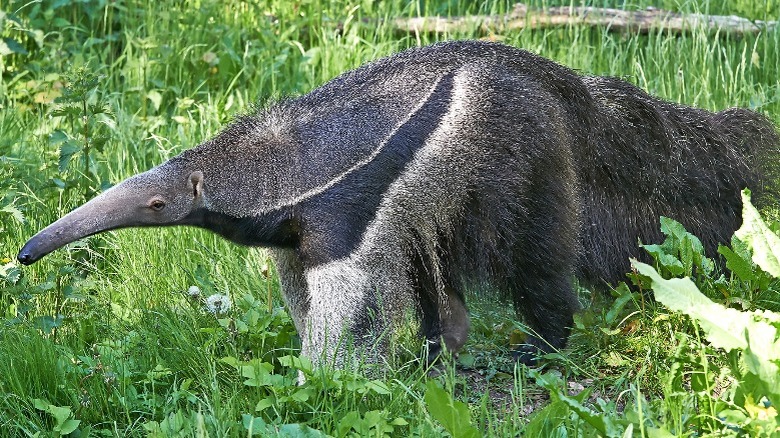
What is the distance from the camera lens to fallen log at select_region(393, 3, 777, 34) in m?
8.11

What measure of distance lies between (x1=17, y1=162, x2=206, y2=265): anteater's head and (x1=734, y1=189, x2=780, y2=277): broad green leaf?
2329 millimetres

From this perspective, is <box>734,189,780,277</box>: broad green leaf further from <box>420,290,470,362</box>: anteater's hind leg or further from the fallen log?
the fallen log

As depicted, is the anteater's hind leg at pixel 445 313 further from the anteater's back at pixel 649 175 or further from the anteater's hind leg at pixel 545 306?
the anteater's back at pixel 649 175

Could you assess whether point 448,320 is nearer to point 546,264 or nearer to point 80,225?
point 546,264

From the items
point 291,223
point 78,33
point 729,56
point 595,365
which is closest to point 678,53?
point 729,56

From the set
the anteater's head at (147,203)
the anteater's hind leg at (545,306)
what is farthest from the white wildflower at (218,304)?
the anteater's hind leg at (545,306)

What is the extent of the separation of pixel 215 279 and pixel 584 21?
4043mm

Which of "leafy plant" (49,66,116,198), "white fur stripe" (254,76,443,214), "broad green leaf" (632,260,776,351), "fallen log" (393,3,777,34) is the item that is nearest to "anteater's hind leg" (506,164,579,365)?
"white fur stripe" (254,76,443,214)

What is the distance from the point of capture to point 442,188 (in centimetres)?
478

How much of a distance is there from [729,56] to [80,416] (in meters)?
5.63

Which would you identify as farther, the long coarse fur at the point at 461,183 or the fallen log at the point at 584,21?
the fallen log at the point at 584,21

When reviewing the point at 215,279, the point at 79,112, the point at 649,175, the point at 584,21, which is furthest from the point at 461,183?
the point at 584,21

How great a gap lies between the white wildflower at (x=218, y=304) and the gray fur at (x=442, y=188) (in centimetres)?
29

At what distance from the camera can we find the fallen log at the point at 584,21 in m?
8.11
